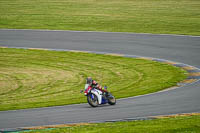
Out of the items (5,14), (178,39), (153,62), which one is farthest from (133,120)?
(5,14)

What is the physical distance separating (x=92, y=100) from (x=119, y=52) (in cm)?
1454

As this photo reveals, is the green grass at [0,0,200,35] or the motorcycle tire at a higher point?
the green grass at [0,0,200,35]

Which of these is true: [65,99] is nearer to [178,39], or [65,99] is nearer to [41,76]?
[41,76]

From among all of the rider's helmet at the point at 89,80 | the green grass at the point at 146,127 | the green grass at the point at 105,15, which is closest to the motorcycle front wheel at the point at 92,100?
the rider's helmet at the point at 89,80

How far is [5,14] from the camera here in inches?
2036

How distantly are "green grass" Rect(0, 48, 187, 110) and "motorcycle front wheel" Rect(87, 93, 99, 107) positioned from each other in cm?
154

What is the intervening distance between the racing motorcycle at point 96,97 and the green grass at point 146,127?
3.37 meters

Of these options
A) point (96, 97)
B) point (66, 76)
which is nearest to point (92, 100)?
point (96, 97)

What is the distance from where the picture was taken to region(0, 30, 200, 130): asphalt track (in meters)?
15.7

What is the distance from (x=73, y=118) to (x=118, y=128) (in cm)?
308

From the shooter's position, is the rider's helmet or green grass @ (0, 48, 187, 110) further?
green grass @ (0, 48, 187, 110)

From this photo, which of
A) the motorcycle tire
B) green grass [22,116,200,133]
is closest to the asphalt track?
the motorcycle tire

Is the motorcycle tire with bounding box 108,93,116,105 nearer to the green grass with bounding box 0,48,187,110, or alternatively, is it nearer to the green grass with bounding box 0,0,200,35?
the green grass with bounding box 0,48,187,110

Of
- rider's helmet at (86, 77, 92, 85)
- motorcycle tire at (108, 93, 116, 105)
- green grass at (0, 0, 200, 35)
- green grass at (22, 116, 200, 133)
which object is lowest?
green grass at (22, 116, 200, 133)
